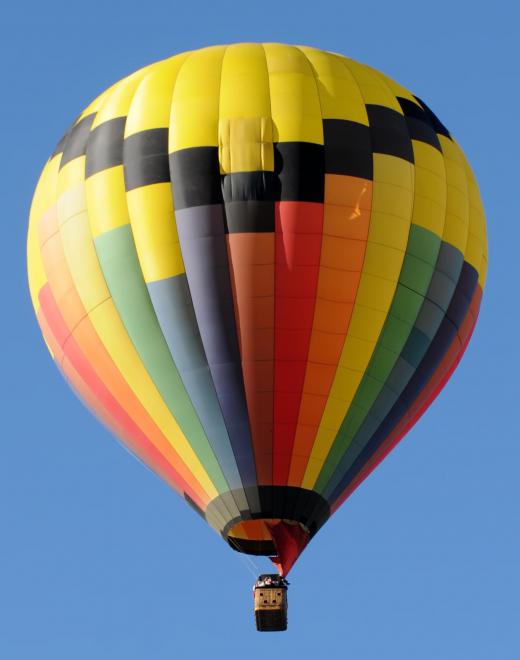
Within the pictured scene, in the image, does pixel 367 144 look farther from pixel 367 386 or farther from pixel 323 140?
pixel 367 386

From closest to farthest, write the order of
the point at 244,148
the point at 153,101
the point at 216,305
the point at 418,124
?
the point at 216,305, the point at 244,148, the point at 153,101, the point at 418,124

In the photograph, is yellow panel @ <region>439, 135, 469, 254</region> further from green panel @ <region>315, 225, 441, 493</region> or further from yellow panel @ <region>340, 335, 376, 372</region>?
yellow panel @ <region>340, 335, 376, 372</region>

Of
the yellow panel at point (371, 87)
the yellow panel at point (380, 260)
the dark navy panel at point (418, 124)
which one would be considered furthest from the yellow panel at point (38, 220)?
the dark navy panel at point (418, 124)

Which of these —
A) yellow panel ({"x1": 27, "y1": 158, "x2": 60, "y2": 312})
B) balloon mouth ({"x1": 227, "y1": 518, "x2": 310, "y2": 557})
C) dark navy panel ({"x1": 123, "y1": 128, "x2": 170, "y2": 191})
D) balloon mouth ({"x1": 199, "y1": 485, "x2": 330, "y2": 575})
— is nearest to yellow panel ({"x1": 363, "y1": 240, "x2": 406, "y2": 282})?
dark navy panel ({"x1": 123, "y1": 128, "x2": 170, "y2": 191})

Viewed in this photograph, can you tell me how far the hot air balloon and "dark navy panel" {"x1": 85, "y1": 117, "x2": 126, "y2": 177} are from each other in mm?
26

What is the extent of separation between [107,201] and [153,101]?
4.38 ft

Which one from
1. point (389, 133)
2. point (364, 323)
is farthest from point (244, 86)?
point (364, 323)

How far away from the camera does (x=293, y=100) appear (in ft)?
107

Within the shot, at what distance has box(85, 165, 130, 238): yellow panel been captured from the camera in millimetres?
32438

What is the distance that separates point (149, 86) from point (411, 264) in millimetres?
3776

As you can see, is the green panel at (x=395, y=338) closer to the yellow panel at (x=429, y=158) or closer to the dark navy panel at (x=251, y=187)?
the yellow panel at (x=429, y=158)

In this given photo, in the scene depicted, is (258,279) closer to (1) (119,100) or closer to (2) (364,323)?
(2) (364,323)

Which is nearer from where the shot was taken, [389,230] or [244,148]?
[244,148]

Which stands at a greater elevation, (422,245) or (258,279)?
(422,245)
